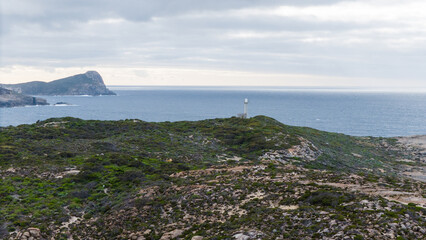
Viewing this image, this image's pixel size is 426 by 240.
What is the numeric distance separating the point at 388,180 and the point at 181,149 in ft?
105

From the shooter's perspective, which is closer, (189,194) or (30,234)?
(30,234)

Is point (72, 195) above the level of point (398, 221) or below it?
below

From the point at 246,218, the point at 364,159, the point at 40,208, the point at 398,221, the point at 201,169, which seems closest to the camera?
the point at 398,221

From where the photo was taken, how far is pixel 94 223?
26766mm

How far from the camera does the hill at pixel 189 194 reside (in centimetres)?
2173

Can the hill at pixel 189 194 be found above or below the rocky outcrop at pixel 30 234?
above

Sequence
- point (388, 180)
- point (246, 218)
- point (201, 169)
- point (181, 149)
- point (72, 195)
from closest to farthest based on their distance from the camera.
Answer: point (246, 218)
point (72, 195)
point (388, 180)
point (201, 169)
point (181, 149)

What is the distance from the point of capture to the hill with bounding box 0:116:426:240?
2173 cm

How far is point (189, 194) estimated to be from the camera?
30.2 meters

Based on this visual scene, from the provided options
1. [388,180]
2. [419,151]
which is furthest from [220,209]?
[419,151]

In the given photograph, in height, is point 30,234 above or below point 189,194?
below

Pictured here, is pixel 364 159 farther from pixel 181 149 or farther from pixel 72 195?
pixel 72 195

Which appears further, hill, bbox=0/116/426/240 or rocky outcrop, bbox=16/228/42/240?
rocky outcrop, bbox=16/228/42/240

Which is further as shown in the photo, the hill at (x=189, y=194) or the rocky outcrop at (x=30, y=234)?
the rocky outcrop at (x=30, y=234)
